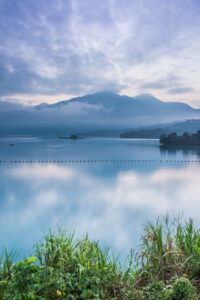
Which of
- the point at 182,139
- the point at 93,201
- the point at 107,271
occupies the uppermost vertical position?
the point at 182,139

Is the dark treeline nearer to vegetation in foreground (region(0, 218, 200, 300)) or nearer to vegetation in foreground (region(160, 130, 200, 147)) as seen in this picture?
vegetation in foreground (region(160, 130, 200, 147))

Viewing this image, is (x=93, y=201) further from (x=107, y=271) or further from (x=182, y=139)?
(x=182, y=139)

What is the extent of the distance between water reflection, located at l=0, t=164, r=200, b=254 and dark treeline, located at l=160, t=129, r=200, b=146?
1213 centimetres

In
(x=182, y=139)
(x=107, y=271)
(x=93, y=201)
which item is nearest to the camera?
(x=107, y=271)

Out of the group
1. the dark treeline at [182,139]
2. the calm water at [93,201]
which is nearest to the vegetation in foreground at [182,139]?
the dark treeline at [182,139]

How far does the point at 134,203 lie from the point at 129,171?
5.29 meters

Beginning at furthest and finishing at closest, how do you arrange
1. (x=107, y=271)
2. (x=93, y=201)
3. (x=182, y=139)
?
(x=182, y=139), (x=93, y=201), (x=107, y=271)

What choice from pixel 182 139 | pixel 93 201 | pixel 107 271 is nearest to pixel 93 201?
pixel 93 201

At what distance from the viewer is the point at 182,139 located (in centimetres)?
2533

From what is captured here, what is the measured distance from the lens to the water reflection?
581cm

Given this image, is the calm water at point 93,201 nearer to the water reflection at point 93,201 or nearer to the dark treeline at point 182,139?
the water reflection at point 93,201

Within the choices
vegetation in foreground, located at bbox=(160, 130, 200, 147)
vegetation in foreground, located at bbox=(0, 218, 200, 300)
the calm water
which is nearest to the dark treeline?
vegetation in foreground, located at bbox=(160, 130, 200, 147)

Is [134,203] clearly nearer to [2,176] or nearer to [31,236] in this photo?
[31,236]

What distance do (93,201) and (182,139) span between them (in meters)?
19.1
